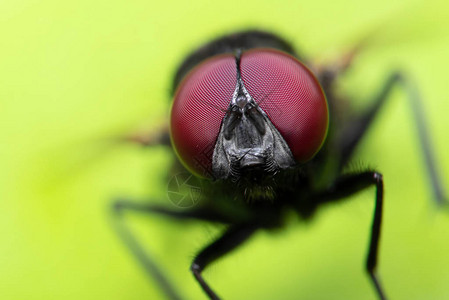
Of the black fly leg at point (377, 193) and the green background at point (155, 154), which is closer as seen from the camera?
the black fly leg at point (377, 193)

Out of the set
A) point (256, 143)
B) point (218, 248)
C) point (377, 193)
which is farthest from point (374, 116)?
point (256, 143)

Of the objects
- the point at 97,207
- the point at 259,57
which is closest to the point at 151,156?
the point at 97,207

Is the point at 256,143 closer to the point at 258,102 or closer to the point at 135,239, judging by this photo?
the point at 258,102

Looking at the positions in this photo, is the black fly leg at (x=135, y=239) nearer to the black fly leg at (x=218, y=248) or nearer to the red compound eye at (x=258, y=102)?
the black fly leg at (x=218, y=248)

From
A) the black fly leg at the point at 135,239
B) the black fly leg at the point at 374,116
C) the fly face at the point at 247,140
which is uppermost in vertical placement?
the fly face at the point at 247,140

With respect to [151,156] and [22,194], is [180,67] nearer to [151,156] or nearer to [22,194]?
[151,156]

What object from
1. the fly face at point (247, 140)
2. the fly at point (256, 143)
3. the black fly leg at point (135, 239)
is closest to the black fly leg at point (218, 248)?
the fly at point (256, 143)

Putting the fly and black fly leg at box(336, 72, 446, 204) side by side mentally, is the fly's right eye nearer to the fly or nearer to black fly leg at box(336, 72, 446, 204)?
the fly
